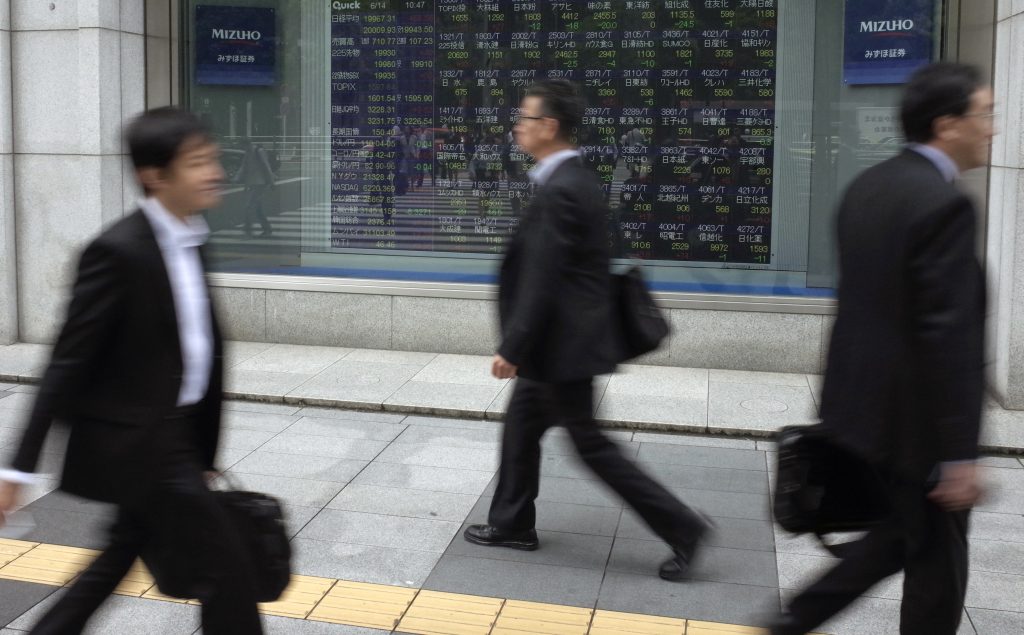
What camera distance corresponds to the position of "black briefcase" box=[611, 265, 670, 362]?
4598mm

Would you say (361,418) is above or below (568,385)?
below

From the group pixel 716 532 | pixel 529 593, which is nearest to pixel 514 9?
pixel 716 532

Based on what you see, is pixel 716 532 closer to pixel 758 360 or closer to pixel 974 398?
pixel 974 398

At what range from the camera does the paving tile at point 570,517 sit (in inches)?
205

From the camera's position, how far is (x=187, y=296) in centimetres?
304

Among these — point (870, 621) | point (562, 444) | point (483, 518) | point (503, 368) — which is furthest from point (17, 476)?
point (562, 444)

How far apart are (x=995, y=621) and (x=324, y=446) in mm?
3576

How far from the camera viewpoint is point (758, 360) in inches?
326

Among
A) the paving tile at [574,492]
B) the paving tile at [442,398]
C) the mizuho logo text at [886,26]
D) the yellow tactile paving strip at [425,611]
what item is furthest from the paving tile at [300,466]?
the mizuho logo text at [886,26]

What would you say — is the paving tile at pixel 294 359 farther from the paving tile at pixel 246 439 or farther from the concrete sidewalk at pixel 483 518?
the paving tile at pixel 246 439

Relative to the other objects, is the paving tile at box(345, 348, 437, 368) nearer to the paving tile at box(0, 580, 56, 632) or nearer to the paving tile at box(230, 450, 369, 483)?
the paving tile at box(230, 450, 369, 483)

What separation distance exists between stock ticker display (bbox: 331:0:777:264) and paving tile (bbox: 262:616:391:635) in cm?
498

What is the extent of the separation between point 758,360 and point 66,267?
506 cm

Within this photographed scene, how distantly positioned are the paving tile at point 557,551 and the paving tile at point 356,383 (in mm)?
2514
